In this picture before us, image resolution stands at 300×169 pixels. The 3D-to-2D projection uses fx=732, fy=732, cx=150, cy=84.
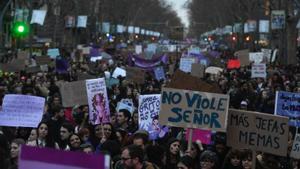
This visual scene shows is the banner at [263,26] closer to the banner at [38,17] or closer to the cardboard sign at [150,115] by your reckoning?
the banner at [38,17]

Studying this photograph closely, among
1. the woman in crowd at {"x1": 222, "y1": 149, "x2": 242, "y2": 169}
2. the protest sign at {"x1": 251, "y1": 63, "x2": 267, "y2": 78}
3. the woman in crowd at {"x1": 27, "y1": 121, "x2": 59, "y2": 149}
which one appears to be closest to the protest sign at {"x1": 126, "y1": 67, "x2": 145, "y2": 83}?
the protest sign at {"x1": 251, "y1": 63, "x2": 267, "y2": 78}

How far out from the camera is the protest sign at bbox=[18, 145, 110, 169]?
4.62 meters

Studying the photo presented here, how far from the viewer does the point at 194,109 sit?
8.22m

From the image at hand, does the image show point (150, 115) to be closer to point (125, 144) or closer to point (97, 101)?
point (97, 101)

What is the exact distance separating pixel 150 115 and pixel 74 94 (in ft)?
6.83

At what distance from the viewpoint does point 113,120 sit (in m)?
11.5

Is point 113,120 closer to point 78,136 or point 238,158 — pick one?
point 78,136

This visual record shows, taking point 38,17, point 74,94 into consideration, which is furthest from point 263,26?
point 74,94

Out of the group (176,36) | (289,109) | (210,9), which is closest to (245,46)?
(210,9)

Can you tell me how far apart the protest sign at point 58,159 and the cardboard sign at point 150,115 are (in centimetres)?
566

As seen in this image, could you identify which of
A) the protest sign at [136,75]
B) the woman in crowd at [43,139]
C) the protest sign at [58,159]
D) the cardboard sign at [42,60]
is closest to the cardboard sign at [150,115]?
the woman in crowd at [43,139]

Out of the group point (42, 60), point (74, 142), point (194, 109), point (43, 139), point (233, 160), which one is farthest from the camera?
point (42, 60)

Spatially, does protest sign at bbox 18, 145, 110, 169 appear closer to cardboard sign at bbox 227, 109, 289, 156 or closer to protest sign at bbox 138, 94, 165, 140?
cardboard sign at bbox 227, 109, 289, 156

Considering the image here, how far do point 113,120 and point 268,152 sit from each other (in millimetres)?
3919
